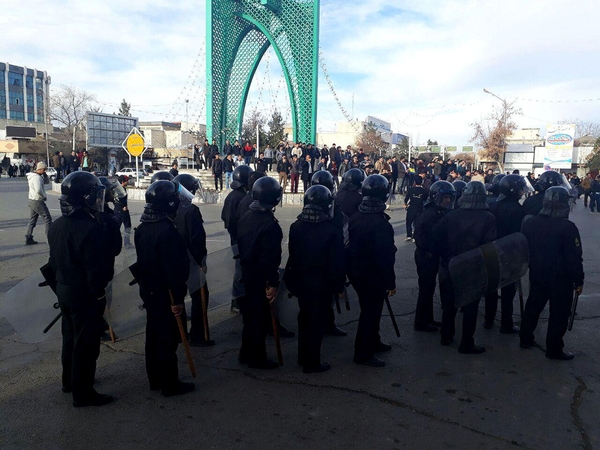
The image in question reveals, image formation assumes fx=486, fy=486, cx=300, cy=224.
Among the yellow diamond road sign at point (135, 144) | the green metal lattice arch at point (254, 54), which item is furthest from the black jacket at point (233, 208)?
the green metal lattice arch at point (254, 54)

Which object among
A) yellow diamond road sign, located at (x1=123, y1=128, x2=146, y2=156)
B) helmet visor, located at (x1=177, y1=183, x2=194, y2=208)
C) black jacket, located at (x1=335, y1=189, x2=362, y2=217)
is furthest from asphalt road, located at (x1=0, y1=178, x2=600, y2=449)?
yellow diamond road sign, located at (x1=123, y1=128, x2=146, y2=156)

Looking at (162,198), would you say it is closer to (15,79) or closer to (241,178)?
(241,178)

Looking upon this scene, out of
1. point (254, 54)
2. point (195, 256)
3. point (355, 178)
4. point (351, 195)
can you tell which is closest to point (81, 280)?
point (195, 256)

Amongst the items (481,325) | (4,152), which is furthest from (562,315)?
(4,152)

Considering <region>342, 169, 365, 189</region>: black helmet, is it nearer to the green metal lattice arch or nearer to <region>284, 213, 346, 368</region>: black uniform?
<region>284, 213, 346, 368</region>: black uniform

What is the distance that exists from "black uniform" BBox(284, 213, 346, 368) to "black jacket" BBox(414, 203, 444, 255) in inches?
61.7

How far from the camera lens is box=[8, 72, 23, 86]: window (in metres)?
86.4

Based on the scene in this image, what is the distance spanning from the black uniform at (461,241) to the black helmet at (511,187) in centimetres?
154

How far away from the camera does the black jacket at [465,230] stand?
5.19 meters

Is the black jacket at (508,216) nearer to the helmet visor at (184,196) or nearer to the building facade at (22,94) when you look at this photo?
the helmet visor at (184,196)

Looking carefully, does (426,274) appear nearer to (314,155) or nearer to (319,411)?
(319,411)

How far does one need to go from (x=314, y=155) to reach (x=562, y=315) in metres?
18.3

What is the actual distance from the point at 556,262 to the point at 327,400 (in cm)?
279

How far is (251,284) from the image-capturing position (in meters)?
4.63
